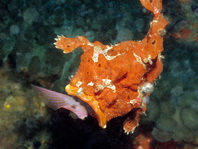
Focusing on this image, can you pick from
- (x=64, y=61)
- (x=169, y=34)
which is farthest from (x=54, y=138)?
(x=169, y=34)

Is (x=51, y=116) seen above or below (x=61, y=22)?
below

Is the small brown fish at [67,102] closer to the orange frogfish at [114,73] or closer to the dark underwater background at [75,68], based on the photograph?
the orange frogfish at [114,73]

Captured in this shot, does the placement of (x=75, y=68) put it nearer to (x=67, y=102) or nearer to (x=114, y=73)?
(x=67, y=102)

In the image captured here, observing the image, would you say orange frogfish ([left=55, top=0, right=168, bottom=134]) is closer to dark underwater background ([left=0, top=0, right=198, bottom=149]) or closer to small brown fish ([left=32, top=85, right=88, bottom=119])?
small brown fish ([left=32, top=85, right=88, bottom=119])

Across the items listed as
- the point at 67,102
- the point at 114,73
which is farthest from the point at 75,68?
the point at 114,73

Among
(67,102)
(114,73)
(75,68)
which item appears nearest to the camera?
(114,73)

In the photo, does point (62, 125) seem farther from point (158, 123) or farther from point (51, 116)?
point (158, 123)

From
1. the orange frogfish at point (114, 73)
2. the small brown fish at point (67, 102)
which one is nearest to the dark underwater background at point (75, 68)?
the orange frogfish at point (114, 73)
